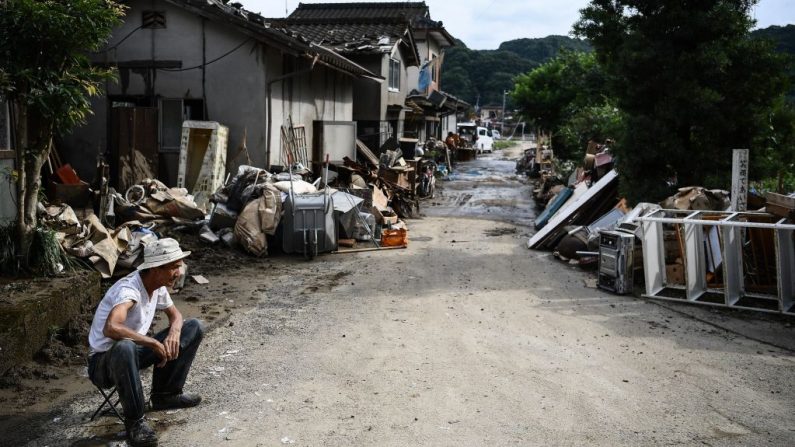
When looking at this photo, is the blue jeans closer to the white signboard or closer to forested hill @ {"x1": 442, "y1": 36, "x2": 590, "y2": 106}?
the white signboard

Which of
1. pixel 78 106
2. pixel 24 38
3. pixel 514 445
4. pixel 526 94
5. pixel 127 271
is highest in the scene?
pixel 526 94

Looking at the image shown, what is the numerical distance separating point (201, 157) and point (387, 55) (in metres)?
11.4

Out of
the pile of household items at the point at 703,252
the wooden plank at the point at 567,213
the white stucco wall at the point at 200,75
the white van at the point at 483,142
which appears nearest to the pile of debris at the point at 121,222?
the white stucco wall at the point at 200,75

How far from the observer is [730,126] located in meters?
11.3

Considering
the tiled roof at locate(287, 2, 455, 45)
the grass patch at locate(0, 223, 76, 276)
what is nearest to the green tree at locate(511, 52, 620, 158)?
the tiled roof at locate(287, 2, 455, 45)

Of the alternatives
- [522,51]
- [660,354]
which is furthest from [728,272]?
[522,51]

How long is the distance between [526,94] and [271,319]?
2756cm

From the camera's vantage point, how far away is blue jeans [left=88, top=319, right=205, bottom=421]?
4.40 meters

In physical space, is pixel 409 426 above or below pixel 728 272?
below

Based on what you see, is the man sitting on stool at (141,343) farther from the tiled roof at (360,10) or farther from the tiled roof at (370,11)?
the tiled roof at (360,10)

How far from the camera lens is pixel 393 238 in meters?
12.2

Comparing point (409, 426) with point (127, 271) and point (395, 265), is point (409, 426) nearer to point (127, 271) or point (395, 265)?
point (127, 271)

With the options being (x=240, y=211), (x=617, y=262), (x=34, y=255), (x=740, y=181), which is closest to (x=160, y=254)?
(x=34, y=255)

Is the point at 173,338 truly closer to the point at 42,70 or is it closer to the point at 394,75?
the point at 42,70
